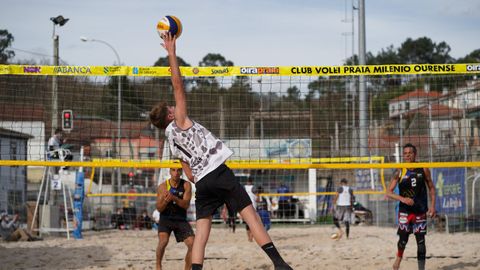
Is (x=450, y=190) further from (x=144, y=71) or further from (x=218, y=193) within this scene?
(x=218, y=193)

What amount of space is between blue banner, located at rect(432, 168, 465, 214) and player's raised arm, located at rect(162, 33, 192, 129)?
13.8 meters

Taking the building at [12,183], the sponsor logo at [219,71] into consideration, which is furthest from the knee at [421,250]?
the building at [12,183]

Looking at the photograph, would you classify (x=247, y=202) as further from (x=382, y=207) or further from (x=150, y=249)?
(x=382, y=207)

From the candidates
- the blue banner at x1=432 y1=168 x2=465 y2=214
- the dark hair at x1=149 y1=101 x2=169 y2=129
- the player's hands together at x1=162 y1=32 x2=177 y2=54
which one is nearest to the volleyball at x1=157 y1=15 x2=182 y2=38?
the player's hands together at x1=162 y1=32 x2=177 y2=54

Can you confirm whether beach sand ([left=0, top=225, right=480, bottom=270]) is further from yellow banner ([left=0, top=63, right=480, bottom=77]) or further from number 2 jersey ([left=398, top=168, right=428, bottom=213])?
yellow banner ([left=0, top=63, right=480, bottom=77])

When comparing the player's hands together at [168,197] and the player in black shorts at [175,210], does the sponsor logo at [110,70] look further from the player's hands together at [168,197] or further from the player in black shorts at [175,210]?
the player's hands together at [168,197]

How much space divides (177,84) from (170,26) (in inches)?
20.5

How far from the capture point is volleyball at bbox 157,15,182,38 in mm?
5688

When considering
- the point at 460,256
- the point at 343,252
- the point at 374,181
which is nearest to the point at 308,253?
the point at 343,252

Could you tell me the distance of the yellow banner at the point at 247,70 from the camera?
9.40 meters

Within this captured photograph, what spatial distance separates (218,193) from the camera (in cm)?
588

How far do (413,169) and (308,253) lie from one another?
3704 mm

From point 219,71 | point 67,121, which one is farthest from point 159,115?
point 67,121

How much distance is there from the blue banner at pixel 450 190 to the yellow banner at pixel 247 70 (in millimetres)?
9147
